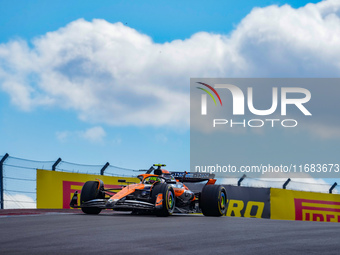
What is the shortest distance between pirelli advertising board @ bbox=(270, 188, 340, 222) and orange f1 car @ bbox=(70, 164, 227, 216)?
511 centimetres

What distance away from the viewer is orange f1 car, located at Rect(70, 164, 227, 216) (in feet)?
42.3

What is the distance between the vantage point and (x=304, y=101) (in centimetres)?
2130

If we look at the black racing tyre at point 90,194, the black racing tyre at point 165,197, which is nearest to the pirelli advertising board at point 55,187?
the black racing tyre at point 90,194

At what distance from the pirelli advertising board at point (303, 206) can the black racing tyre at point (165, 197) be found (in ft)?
24.1

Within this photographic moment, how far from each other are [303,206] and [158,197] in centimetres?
950

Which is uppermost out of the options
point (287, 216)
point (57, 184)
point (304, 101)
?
point (304, 101)

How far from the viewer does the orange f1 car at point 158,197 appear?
1288 centimetres

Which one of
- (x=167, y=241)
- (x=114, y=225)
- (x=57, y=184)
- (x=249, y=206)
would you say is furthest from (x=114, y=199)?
(x=249, y=206)

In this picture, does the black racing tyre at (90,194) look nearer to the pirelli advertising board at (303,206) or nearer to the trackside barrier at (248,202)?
the trackside barrier at (248,202)

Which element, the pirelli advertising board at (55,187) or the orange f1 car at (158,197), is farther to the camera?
the pirelli advertising board at (55,187)

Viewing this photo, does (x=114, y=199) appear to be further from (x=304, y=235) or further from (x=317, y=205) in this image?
(x=317, y=205)

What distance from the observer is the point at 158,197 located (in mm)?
12773

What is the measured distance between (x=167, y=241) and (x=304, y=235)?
242 centimetres

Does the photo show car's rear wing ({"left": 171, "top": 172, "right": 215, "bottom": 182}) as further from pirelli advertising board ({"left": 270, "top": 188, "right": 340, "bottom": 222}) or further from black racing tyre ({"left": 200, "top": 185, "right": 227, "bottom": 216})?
pirelli advertising board ({"left": 270, "top": 188, "right": 340, "bottom": 222})
